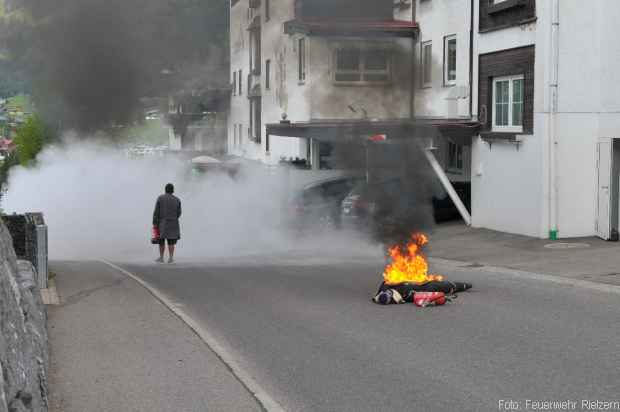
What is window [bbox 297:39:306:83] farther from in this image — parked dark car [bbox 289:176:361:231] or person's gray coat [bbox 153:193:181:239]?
person's gray coat [bbox 153:193:181:239]

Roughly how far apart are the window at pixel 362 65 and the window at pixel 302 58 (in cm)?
129

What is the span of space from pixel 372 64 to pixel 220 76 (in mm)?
17407

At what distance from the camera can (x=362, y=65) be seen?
Result: 16672 mm

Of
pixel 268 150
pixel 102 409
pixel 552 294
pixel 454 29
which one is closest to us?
pixel 102 409

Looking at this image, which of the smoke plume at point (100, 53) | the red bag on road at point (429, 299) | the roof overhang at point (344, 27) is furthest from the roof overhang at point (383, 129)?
the red bag on road at point (429, 299)

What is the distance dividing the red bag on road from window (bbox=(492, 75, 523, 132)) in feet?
31.3

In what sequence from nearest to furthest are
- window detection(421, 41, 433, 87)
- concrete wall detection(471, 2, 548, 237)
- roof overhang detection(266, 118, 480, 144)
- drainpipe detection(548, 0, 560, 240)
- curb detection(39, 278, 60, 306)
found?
curb detection(39, 278, 60, 306), roof overhang detection(266, 118, 480, 144), drainpipe detection(548, 0, 560, 240), concrete wall detection(471, 2, 548, 237), window detection(421, 41, 433, 87)

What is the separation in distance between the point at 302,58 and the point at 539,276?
8.68 meters

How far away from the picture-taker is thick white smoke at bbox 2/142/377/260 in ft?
79.6

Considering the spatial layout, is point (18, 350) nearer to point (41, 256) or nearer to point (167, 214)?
point (41, 256)

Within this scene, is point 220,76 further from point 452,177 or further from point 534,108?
point 534,108

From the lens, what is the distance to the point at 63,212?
2516 centimetres

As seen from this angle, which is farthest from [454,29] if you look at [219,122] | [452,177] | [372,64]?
[219,122]

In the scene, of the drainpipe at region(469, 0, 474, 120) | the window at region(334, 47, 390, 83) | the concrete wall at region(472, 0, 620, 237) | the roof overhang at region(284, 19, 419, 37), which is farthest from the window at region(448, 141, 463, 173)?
the roof overhang at region(284, 19, 419, 37)
